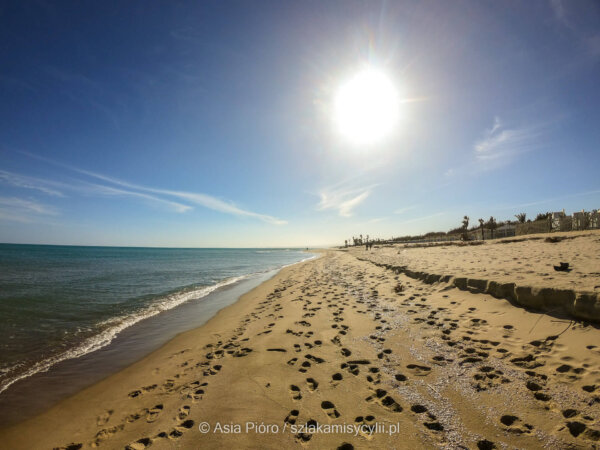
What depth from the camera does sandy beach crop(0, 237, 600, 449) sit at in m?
2.83

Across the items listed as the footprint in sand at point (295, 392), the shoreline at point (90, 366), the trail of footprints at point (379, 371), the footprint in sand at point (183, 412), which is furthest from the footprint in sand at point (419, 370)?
the shoreline at point (90, 366)

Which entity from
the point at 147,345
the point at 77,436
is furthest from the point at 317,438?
the point at 147,345

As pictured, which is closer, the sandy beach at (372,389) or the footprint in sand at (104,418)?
the sandy beach at (372,389)

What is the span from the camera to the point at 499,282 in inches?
253

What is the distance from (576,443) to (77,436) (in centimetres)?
669

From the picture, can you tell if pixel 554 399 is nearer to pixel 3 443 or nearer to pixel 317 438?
pixel 317 438

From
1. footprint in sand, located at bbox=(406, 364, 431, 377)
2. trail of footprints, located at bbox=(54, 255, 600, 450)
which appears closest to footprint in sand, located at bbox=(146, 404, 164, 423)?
trail of footprints, located at bbox=(54, 255, 600, 450)

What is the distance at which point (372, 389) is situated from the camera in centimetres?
372

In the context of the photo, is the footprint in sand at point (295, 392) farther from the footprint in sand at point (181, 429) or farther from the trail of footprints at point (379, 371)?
the footprint in sand at point (181, 429)

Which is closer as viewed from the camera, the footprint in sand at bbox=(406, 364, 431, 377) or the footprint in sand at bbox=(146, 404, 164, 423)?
the footprint in sand at bbox=(146, 404, 164, 423)

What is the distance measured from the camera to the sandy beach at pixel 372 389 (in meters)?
2.83

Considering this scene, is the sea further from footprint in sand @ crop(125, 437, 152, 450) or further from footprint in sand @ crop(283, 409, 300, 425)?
footprint in sand @ crop(283, 409, 300, 425)

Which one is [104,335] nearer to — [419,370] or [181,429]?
[181,429]

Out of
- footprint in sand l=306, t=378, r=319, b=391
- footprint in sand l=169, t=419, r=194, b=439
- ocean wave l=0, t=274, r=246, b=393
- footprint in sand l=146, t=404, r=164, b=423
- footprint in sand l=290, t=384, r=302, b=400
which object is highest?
footprint in sand l=306, t=378, r=319, b=391
